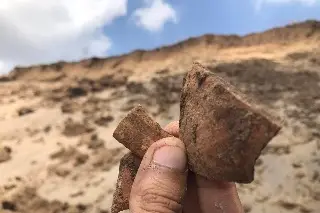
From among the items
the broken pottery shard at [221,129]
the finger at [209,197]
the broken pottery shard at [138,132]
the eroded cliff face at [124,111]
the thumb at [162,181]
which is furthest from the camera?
the eroded cliff face at [124,111]

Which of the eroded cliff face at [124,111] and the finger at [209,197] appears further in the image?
the eroded cliff face at [124,111]

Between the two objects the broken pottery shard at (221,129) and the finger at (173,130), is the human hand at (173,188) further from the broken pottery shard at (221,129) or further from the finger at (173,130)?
the finger at (173,130)

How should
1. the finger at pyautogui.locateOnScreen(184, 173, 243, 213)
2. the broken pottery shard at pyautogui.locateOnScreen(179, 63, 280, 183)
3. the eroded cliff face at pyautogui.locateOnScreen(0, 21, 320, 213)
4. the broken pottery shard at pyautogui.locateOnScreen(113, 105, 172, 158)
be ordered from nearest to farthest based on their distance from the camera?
the broken pottery shard at pyautogui.locateOnScreen(179, 63, 280, 183)
the finger at pyautogui.locateOnScreen(184, 173, 243, 213)
the broken pottery shard at pyautogui.locateOnScreen(113, 105, 172, 158)
the eroded cliff face at pyautogui.locateOnScreen(0, 21, 320, 213)

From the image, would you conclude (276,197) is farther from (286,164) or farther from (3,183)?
(3,183)

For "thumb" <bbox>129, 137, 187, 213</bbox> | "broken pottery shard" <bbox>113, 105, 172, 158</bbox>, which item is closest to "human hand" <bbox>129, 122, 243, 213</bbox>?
"thumb" <bbox>129, 137, 187, 213</bbox>

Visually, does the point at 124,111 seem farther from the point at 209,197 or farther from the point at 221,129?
the point at 221,129

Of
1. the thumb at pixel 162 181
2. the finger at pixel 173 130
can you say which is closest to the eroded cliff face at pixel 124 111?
the finger at pixel 173 130

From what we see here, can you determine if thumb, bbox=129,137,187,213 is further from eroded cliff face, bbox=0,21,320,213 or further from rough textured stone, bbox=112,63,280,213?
eroded cliff face, bbox=0,21,320,213
